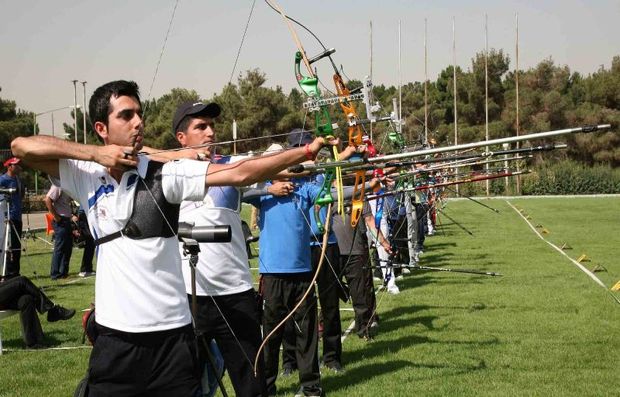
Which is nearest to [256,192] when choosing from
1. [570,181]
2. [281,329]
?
[281,329]

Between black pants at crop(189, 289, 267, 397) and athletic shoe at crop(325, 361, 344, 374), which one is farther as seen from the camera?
athletic shoe at crop(325, 361, 344, 374)

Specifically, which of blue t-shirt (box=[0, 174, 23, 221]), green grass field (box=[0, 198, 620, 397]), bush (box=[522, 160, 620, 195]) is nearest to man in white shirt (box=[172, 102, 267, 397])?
green grass field (box=[0, 198, 620, 397])

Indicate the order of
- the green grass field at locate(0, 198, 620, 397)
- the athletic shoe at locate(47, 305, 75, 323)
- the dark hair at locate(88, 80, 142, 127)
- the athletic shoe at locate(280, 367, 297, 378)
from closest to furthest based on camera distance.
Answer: the dark hair at locate(88, 80, 142, 127) < the green grass field at locate(0, 198, 620, 397) < the athletic shoe at locate(280, 367, 297, 378) < the athletic shoe at locate(47, 305, 75, 323)

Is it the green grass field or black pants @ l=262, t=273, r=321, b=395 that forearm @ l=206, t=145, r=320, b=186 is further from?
the green grass field

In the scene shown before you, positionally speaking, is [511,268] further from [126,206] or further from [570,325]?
[126,206]

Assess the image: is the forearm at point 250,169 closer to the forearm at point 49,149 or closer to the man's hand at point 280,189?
the forearm at point 49,149

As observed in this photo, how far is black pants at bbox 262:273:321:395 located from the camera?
17.2ft

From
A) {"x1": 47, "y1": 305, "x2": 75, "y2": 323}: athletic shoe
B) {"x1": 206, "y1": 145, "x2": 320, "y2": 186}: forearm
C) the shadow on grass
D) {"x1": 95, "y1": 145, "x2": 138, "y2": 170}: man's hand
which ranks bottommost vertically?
the shadow on grass

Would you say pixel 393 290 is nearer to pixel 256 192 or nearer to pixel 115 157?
pixel 256 192

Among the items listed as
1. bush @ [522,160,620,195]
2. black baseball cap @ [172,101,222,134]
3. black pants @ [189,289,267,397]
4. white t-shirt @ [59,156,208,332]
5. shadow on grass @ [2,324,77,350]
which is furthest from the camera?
bush @ [522,160,620,195]

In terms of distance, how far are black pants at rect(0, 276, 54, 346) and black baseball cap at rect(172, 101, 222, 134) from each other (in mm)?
3674

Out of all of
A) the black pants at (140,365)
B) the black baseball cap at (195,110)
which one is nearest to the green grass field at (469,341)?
the black baseball cap at (195,110)

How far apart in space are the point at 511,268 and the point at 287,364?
7094mm

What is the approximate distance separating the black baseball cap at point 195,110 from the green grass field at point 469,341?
2344 millimetres
